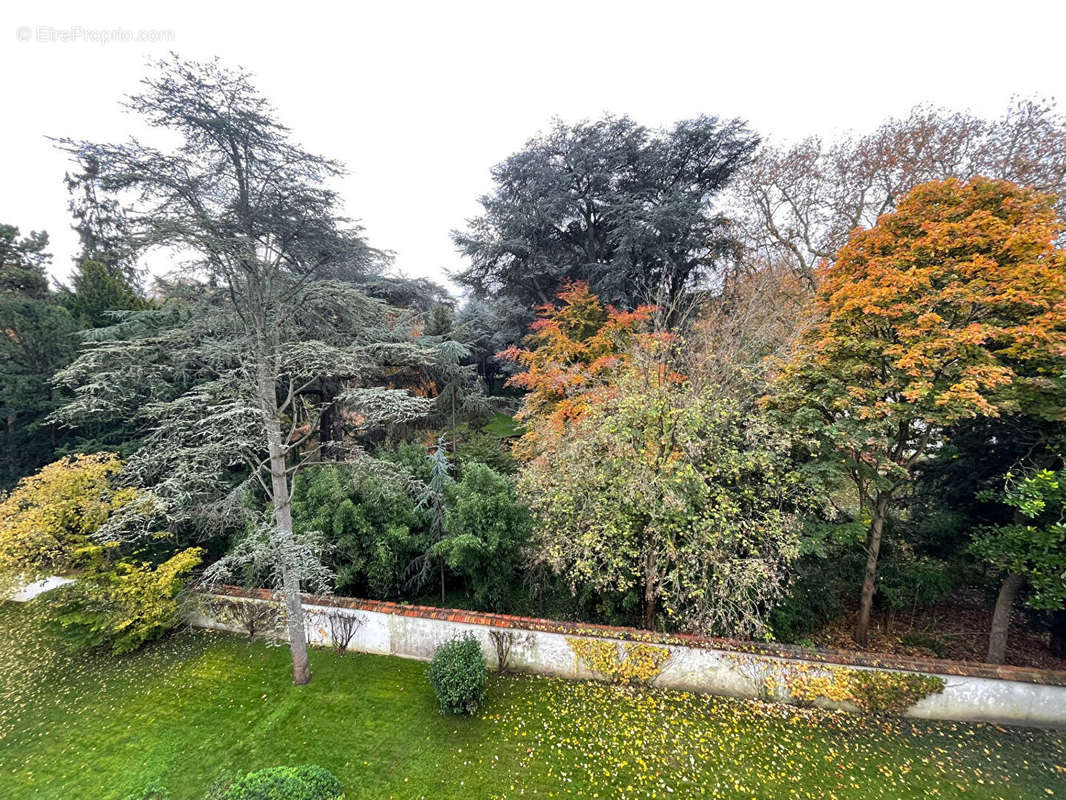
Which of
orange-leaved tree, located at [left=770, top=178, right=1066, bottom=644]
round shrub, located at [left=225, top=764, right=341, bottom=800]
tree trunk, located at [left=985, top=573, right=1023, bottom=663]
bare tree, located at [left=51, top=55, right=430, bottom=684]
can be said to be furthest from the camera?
tree trunk, located at [left=985, top=573, right=1023, bottom=663]

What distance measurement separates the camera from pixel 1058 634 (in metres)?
7.38

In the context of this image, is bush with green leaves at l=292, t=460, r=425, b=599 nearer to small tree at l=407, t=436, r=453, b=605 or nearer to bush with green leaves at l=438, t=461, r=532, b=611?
small tree at l=407, t=436, r=453, b=605

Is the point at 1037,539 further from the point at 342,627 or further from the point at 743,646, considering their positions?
the point at 342,627

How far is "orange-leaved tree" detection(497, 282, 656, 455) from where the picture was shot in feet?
34.5

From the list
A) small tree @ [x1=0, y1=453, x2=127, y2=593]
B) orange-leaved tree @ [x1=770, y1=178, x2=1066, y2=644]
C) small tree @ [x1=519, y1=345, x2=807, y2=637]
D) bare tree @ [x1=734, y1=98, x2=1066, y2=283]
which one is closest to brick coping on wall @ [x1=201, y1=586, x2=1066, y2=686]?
small tree @ [x1=519, y1=345, x2=807, y2=637]

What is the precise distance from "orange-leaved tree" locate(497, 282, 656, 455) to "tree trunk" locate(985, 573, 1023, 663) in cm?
862

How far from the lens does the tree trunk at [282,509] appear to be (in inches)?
256

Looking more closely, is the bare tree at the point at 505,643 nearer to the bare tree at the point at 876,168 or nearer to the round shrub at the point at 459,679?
the round shrub at the point at 459,679

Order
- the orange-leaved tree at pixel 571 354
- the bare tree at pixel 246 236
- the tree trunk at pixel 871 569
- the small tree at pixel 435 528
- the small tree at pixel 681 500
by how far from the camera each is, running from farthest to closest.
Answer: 1. the orange-leaved tree at pixel 571 354
2. the small tree at pixel 435 528
3. the tree trunk at pixel 871 569
4. the small tree at pixel 681 500
5. the bare tree at pixel 246 236

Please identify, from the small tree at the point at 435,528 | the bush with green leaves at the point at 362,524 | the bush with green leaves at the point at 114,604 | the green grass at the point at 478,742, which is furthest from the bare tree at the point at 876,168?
the bush with green leaves at the point at 114,604

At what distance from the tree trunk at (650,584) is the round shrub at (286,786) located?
17.5 feet

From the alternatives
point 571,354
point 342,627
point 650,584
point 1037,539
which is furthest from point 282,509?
point 1037,539

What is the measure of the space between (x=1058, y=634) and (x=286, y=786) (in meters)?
13.6

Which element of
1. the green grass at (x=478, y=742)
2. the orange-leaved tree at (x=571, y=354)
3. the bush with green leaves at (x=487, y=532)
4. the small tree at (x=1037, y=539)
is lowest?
the green grass at (x=478, y=742)
